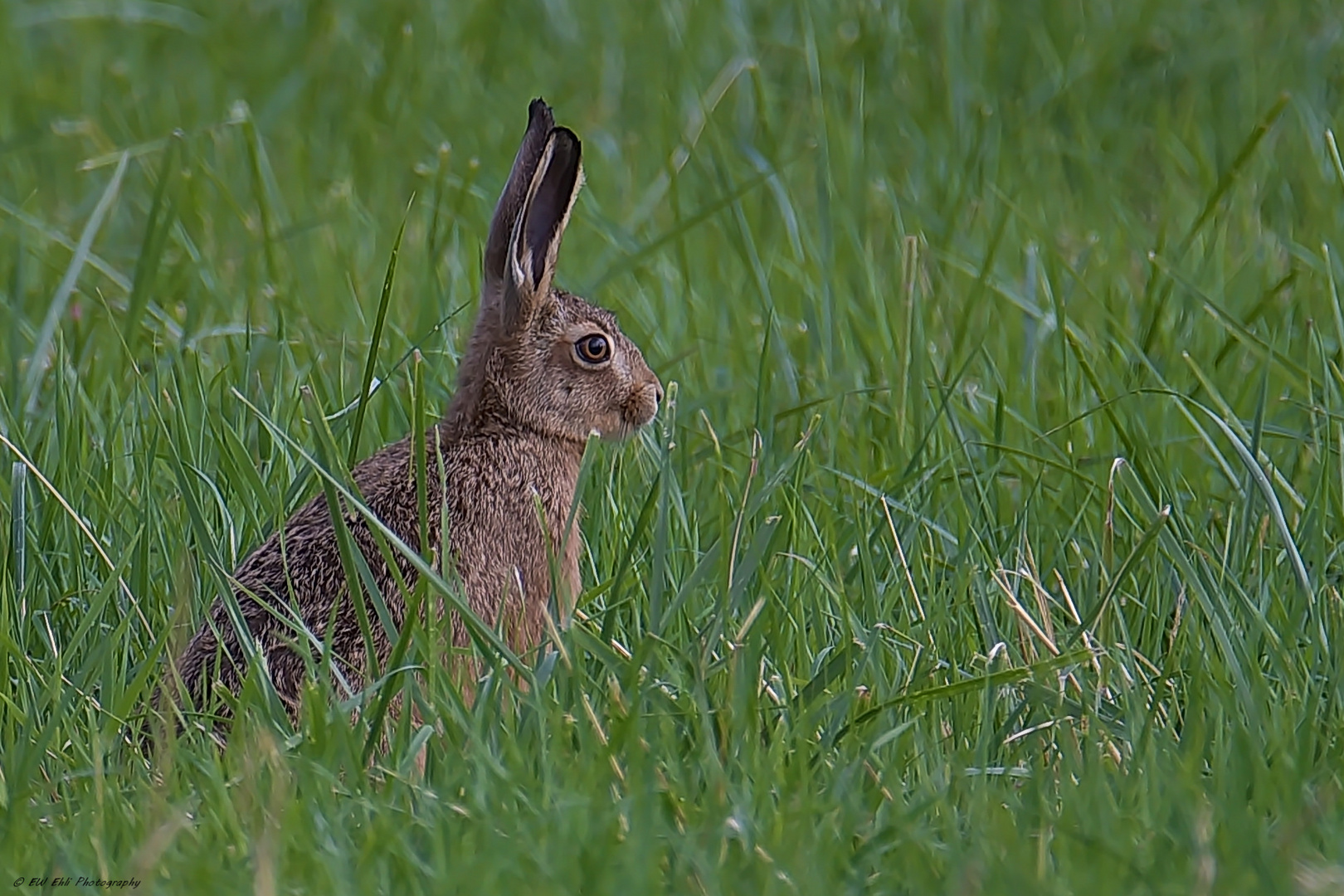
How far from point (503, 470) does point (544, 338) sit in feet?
1.22

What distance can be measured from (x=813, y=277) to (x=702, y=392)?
0.74 meters

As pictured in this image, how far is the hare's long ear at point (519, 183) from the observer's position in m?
4.45

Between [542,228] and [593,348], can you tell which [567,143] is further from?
[593,348]

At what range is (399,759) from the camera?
11.2 ft

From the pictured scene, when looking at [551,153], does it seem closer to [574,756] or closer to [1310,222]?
[574,756]

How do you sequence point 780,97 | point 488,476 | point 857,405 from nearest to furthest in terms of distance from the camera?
point 488,476 → point 857,405 → point 780,97

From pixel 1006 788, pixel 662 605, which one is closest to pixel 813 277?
pixel 662 605

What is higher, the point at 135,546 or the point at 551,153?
the point at 551,153

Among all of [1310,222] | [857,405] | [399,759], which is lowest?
[399,759]

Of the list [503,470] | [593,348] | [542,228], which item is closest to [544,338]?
[593,348]

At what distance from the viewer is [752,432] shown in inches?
183

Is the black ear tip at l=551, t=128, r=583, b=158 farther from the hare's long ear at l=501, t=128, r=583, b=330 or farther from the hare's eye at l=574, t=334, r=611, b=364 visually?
the hare's eye at l=574, t=334, r=611, b=364

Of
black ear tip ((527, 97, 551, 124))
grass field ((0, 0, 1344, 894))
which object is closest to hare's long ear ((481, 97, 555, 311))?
black ear tip ((527, 97, 551, 124))

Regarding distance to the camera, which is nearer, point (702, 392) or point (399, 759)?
point (399, 759)
